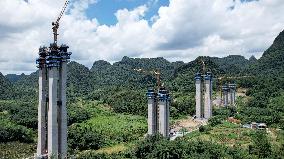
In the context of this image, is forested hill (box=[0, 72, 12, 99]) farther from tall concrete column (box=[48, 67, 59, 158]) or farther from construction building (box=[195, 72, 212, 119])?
tall concrete column (box=[48, 67, 59, 158])

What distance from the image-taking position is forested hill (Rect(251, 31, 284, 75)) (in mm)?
156962

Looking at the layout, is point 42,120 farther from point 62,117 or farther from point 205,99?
point 205,99

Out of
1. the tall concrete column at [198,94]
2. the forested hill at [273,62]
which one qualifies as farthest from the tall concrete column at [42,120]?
the forested hill at [273,62]

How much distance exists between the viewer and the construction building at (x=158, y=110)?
2244 inches

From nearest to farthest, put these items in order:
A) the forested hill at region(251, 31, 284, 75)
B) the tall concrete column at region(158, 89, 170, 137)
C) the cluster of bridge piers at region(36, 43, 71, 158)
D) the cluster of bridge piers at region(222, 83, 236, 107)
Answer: the cluster of bridge piers at region(36, 43, 71, 158) < the tall concrete column at region(158, 89, 170, 137) < the cluster of bridge piers at region(222, 83, 236, 107) < the forested hill at region(251, 31, 284, 75)

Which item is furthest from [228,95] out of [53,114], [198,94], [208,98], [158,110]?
[53,114]

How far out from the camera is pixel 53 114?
41.0 meters

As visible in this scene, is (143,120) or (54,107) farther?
(143,120)

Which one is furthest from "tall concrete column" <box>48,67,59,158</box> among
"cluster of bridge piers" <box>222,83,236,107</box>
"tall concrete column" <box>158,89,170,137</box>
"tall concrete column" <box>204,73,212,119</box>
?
"cluster of bridge piers" <box>222,83,236,107</box>

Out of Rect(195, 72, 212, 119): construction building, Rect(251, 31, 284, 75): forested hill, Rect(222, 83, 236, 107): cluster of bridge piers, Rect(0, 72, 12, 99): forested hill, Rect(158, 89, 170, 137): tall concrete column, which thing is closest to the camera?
Rect(158, 89, 170, 137): tall concrete column

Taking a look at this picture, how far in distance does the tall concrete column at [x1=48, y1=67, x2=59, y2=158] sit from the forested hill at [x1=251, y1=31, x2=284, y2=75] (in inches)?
4737

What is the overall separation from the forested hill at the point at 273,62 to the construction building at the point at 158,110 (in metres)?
100

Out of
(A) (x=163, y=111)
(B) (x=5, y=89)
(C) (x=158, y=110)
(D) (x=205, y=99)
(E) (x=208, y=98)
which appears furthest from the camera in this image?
(B) (x=5, y=89)

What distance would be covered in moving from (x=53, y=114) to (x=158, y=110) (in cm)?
2056
